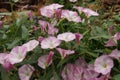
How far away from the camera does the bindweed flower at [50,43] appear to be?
137 cm

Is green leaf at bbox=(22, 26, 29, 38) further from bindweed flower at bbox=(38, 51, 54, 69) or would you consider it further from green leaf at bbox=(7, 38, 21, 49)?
bindweed flower at bbox=(38, 51, 54, 69)

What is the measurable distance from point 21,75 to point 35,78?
7cm

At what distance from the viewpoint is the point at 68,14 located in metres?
1.56

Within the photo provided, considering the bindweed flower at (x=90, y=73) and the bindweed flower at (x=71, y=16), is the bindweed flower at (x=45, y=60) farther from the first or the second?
the bindweed flower at (x=71, y=16)

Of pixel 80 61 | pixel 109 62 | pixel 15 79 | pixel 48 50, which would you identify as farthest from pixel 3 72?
pixel 109 62

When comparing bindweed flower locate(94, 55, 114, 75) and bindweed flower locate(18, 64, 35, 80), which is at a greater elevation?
bindweed flower locate(94, 55, 114, 75)

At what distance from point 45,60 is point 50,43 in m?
0.06

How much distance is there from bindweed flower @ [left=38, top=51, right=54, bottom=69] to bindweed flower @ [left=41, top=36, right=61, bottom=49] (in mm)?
34

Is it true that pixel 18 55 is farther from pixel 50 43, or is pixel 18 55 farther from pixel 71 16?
pixel 71 16

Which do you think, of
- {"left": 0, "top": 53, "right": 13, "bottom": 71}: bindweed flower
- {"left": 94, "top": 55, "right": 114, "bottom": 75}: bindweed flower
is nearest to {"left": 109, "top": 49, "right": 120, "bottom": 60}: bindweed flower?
{"left": 94, "top": 55, "right": 114, "bottom": 75}: bindweed flower

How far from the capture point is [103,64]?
1.36 meters

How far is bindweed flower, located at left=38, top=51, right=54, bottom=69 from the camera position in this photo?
52.5 inches

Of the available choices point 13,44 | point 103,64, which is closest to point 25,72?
point 13,44

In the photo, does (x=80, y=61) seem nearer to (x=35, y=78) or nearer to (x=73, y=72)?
(x=73, y=72)
